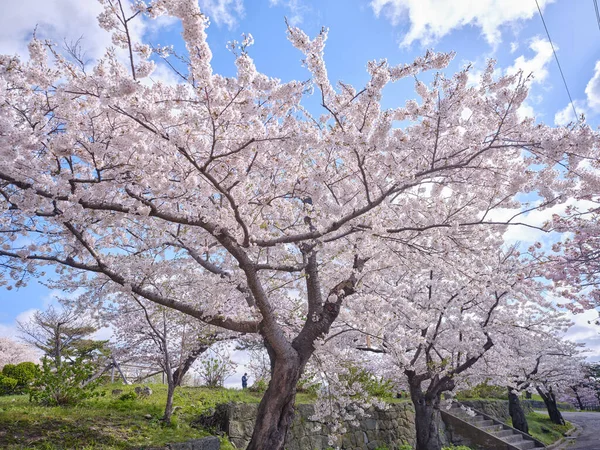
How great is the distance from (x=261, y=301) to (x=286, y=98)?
2915mm

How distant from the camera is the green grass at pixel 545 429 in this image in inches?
650

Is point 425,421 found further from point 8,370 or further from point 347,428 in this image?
point 8,370

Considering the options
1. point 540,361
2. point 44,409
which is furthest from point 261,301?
point 540,361

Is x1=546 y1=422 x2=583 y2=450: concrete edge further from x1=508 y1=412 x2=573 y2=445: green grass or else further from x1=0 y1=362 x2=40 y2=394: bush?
x1=0 y1=362 x2=40 y2=394: bush

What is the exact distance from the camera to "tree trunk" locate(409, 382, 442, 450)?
9802mm

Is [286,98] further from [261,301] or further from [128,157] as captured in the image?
[261,301]

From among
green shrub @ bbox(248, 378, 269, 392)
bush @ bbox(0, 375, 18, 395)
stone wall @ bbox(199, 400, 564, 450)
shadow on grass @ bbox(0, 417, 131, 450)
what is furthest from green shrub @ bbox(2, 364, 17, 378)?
stone wall @ bbox(199, 400, 564, 450)

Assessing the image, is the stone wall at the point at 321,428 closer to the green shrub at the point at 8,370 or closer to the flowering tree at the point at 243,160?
the flowering tree at the point at 243,160

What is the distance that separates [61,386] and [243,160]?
6867 millimetres

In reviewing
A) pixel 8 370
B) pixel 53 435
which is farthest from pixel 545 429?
pixel 8 370

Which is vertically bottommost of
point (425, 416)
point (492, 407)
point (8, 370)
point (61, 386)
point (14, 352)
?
point (425, 416)

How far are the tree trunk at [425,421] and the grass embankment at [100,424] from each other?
4.98 metres

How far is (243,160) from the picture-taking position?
17.4 ft

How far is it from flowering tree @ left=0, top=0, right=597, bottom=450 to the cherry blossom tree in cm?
2141
